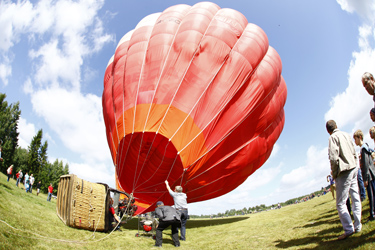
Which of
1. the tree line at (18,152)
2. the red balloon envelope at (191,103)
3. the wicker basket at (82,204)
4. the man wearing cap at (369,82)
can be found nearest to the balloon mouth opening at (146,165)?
the red balloon envelope at (191,103)

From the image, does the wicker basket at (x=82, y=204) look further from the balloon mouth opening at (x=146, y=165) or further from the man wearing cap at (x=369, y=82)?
the man wearing cap at (x=369, y=82)

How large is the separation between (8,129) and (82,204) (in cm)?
4820

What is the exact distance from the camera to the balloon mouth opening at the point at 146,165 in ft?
25.8

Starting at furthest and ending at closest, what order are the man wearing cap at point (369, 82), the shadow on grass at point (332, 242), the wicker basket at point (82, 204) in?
the wicker basket at point (82, 204) < the man wearing cap at point (369, 82) < the shadow on grass at point (332, 242)

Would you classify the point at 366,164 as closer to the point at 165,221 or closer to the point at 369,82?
the point at 369,82

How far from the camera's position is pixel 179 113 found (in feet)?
25.1

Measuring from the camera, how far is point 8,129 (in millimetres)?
43844

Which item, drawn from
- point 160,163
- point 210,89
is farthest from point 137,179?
point 210,89

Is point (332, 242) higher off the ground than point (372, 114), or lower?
lower

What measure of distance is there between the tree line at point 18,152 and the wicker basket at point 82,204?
1716 inches

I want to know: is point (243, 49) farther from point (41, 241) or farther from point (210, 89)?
point (41, 241)

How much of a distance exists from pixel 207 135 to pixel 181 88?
174 cm

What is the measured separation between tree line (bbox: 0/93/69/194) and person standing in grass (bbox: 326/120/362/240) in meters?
48.7

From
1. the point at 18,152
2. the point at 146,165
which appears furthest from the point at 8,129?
the point at 146,165
